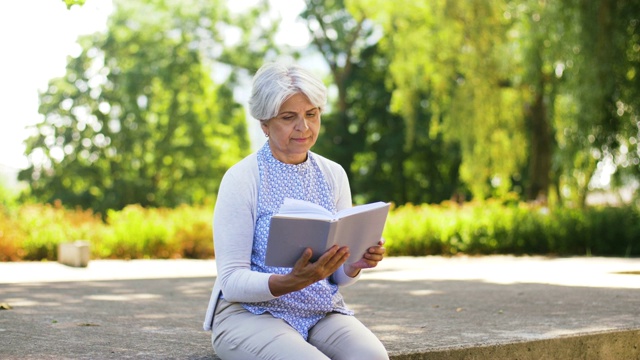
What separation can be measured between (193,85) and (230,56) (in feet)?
6.74

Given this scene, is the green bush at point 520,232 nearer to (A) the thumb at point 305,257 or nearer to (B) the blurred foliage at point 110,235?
(B) the blurred foliage at point 110,235

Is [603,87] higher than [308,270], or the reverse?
[603,87]

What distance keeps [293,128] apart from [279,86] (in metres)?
0.20

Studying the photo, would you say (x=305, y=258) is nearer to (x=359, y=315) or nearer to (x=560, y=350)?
(x=560, y=350)

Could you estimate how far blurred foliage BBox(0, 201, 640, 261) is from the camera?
48.6ft

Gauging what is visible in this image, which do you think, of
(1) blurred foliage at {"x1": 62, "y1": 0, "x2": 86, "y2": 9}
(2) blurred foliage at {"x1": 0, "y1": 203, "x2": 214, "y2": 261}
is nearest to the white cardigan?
(1) blurred foliage at {"x1": 62, "y1": 0, "x2": 86, "y2": 9}

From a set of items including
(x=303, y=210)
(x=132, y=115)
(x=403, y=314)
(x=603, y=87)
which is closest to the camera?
(x=303, y=210)

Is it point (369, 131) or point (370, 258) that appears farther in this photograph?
point (369, 131)

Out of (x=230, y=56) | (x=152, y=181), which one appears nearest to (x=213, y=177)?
(x=152, y=181)

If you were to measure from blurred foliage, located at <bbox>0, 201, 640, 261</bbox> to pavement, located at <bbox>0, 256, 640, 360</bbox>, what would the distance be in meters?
4.36

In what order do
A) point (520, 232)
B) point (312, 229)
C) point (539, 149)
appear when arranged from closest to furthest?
1. point (312, 229)
2. point (520, 232)
3. point (539, 149)

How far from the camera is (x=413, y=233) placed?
52.6ft

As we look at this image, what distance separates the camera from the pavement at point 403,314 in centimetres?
444

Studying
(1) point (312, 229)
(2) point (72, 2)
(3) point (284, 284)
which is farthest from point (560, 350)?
(2) point (72, 2)
